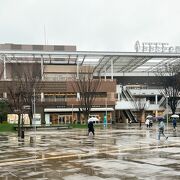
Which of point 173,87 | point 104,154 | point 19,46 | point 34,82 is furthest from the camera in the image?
point 19,46

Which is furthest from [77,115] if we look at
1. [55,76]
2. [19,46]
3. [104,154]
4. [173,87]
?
[104,154]

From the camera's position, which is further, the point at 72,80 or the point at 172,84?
the point at 72,80

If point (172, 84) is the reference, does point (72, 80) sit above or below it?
above

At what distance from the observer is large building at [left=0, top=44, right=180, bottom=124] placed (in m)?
66.8

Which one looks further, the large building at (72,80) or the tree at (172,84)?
the large building at (72,80)

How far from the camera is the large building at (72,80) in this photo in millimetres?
66750

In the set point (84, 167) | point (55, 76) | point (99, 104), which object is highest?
point (55, 76)

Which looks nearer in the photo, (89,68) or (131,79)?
(89,68)

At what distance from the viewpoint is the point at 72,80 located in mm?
69562

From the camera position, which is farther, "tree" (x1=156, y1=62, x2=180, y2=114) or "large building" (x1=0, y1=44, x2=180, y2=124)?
"large building" (x1=0, y1=44, x2=180, y2=124)

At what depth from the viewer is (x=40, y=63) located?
69.9 metres

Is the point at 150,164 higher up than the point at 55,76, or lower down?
lower down

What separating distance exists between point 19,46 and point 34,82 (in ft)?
109

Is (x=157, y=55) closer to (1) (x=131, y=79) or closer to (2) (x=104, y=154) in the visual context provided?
(1) (x=131, y=79)
